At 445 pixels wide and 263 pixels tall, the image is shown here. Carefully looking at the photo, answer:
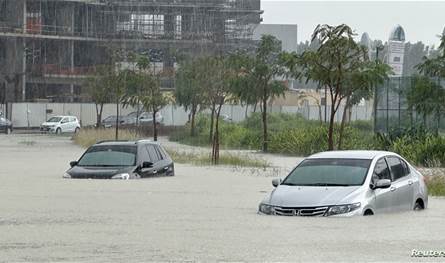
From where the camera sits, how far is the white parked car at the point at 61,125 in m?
73.6

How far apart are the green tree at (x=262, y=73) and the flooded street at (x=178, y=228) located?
26.8m

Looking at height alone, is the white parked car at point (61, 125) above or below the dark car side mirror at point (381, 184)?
below

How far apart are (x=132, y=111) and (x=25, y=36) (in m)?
14.5

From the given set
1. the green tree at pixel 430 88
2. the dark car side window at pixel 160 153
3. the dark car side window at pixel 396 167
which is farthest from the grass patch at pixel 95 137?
the dark car side window at pixel 396 167

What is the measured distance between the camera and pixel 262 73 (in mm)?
50219

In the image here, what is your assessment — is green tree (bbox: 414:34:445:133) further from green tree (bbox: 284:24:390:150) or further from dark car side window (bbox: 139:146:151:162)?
dark car side window (bbox: 139:146:151:162)

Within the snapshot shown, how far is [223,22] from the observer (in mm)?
101312

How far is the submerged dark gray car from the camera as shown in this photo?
2453cm

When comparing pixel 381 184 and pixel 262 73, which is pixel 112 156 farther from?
pixel 262 73

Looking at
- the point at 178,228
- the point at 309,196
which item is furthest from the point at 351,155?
the point at 178,228

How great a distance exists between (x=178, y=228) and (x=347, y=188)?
10.8 ft

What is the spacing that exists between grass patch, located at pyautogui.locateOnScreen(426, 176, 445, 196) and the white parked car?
51452 mm

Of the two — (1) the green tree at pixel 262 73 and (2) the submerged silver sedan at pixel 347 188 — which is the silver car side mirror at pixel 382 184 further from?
(1) the green tree at pixel 262 73

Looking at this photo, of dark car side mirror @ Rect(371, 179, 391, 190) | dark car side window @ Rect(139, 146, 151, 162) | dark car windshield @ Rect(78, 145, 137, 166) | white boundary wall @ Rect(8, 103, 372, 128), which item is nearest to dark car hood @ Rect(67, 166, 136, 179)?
dark car windshield @ Rect(78, 145, 137, 166)
